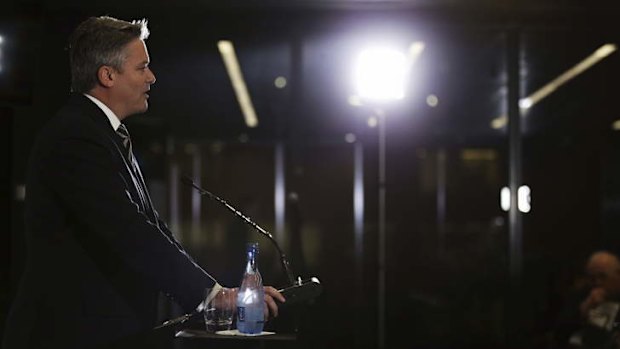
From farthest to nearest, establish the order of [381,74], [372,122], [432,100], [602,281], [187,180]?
[432,100]
[372,122]
[381,74]
[602,281]
[187,180]

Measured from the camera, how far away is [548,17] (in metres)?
5.43

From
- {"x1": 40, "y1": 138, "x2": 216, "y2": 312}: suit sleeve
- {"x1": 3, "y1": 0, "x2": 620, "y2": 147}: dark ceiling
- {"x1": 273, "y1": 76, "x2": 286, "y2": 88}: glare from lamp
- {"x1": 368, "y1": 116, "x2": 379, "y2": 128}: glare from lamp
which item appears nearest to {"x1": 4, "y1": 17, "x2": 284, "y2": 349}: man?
{"x1": 40, "y1": 138, "x2": 216, "y2": 312}: suit sleeve

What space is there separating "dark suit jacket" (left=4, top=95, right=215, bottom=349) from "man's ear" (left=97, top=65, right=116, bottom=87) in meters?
0.07

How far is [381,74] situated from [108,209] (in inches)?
148

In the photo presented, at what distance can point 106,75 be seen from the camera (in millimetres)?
2285

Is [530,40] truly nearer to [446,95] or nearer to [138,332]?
[446,95]

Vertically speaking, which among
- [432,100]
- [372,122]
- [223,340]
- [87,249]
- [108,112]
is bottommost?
[223,340]

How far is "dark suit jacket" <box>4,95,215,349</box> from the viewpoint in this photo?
2082 mm

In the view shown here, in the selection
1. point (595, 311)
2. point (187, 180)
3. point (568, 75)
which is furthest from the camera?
point (568, 75)

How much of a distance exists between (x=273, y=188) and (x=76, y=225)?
167 inches

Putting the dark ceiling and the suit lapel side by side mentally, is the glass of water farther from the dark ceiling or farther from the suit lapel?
the dark ceiling

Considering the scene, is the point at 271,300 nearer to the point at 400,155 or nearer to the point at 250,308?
the point at 250,308

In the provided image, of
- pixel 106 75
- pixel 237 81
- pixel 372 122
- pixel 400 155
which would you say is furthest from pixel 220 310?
pixel 400 155

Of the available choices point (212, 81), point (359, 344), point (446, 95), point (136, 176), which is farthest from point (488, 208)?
point (136, 176)
